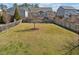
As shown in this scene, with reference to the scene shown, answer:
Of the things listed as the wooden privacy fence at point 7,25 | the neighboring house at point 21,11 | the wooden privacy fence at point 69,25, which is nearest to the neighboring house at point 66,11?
the wooden privacy fence at point 69,25

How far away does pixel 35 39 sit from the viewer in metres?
3.52

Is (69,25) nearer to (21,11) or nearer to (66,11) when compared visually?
(66,11)

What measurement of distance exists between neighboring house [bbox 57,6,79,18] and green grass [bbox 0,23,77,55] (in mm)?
160

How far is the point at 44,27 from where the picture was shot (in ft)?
11.6

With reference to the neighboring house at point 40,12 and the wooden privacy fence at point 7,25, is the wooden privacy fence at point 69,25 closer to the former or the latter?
the neighboring house at point 40,12

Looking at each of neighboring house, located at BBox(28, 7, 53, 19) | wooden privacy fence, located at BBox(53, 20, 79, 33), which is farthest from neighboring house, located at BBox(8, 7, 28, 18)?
wooden privacy fence, located at BBox(53, 20, 79, 33)

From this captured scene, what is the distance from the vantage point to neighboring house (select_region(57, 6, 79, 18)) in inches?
138

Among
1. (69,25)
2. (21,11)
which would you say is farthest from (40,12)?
(69,25)

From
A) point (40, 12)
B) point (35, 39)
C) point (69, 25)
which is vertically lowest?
point (35, 39)

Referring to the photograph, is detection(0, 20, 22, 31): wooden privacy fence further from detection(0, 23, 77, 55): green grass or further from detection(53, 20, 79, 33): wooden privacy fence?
detection(53, 20, 79, 33): wooden privacy fence

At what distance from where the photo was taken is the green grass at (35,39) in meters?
3.49

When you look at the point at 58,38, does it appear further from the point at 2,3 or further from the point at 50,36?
the point at 2,3

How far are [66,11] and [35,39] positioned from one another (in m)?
0.48

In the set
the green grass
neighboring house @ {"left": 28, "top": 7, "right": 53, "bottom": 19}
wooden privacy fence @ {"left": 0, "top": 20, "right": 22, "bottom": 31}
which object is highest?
neighboring house @ {"left": 28, "top": 7, "right": 53, "bottom": 19}
